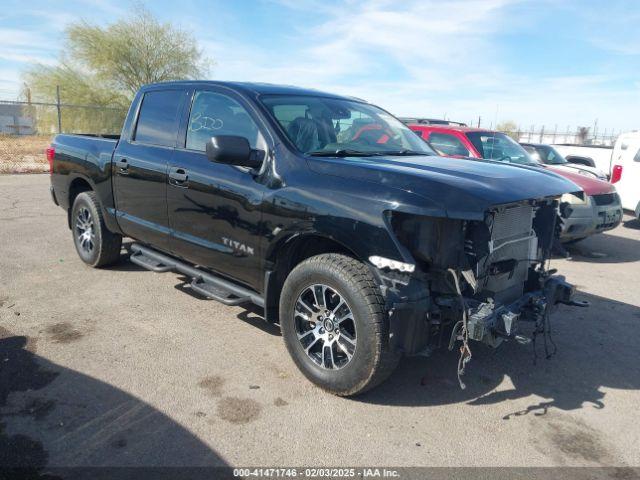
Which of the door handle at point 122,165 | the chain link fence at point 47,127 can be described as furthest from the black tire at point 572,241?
the chain link fence at point 47,127

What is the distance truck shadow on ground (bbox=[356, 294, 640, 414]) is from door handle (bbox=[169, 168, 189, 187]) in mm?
2215

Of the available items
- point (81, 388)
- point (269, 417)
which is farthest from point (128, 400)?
point (269, 417)

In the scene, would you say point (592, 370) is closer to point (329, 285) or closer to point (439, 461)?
point (439, 461)

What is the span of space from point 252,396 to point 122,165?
2.76 meters

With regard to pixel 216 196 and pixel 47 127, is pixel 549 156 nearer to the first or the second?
pixel 216 196

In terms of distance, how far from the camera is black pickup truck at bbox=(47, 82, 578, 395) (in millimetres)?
3021

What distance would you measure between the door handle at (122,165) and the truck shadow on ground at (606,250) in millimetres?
6188

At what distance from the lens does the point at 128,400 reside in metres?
3.23

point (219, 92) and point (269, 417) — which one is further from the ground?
point (219, 92)

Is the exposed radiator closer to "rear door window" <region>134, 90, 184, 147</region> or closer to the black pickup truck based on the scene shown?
the black pickup truck

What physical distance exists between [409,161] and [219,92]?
5.41 ft

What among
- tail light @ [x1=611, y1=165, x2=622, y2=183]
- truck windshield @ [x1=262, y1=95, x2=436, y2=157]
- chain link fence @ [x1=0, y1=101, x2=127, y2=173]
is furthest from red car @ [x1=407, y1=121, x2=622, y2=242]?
chain link fence @ [x1=0, y1=101, x2=127, y2=173]

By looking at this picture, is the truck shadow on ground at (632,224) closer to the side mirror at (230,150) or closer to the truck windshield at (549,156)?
the truck windshield at (549,156)

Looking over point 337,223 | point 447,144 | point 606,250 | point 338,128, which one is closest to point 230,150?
point 337,223
